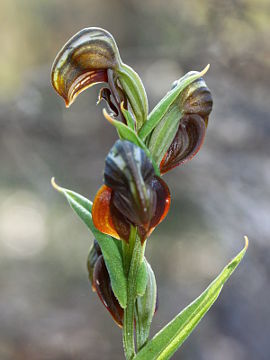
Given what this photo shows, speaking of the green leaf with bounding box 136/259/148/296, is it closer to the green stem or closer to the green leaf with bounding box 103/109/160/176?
the green stem

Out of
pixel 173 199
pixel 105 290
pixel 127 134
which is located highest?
pixel 173 199

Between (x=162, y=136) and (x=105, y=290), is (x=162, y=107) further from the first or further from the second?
(x=105, y=290)

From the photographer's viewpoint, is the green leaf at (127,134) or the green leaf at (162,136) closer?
the green leaf at (127,134)

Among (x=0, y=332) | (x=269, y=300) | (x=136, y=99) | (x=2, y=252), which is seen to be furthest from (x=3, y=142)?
(x=136, y=99)

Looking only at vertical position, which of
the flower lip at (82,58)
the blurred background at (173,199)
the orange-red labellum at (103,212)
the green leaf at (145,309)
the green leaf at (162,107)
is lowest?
the green leaf at (145,309)

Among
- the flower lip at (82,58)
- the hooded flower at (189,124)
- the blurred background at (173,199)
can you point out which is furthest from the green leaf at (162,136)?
the blurred background at (173,199)

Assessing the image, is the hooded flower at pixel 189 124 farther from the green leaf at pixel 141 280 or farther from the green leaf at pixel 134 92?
the green leaf at pixel 141 280

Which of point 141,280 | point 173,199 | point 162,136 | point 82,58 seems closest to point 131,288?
point 141,280
